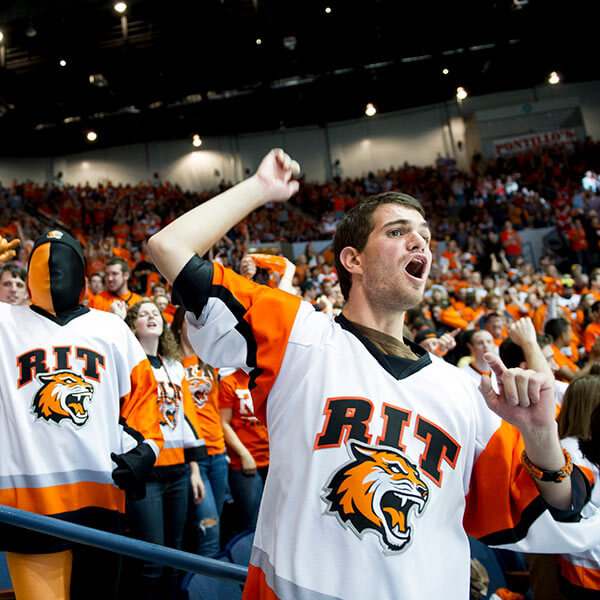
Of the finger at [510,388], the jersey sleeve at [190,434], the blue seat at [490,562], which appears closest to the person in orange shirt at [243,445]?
the jersey sleeve at [190,434]

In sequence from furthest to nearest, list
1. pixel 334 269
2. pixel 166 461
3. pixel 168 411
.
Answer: pixel 334 269, pixel 168 411, pixel 166 461

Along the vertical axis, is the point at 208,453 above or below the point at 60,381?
below

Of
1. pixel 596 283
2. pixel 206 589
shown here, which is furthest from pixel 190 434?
pixel 596 283

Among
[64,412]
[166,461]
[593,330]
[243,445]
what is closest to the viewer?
[64,412]

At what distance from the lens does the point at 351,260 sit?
144 cm

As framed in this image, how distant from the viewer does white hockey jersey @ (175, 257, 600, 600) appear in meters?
1.05

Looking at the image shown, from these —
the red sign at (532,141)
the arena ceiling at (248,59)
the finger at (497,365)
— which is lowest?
the finger at (497,365)

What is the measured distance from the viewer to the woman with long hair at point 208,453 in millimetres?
2793

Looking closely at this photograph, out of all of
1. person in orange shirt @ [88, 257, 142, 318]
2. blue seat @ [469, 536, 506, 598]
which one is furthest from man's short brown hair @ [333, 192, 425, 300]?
person in orange shirt @ [88, 257, 142, 318]

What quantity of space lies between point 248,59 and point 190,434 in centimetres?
1366

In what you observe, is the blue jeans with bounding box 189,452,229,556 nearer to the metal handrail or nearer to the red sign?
the metal handrail

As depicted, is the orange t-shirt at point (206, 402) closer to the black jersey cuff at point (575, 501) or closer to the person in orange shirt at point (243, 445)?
the person in orange shirt at point (243, 445)

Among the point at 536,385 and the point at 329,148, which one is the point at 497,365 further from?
the point at 329,148

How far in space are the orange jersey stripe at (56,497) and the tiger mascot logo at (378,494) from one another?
3.54 feet
